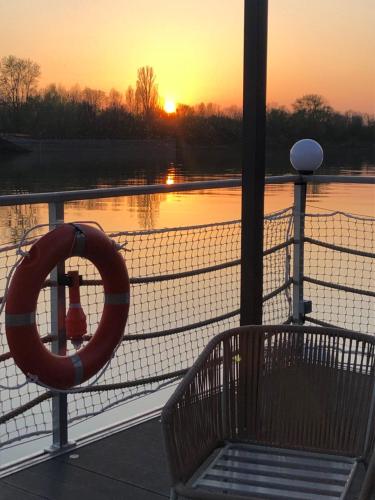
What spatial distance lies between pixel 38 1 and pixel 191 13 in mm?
12666

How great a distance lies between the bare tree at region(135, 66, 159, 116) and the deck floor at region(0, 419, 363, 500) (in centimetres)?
2656

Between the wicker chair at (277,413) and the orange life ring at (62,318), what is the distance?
59 cm

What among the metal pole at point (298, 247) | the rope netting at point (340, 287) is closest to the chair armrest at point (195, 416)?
the rope netting at point (340, 287)

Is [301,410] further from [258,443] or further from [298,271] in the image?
[298,271]

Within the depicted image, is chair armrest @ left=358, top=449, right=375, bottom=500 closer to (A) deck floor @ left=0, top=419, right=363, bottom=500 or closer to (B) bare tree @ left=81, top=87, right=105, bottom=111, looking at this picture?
(A) deck floor @ left=0, top=419, right=363, bottom=500

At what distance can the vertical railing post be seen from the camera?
238cm

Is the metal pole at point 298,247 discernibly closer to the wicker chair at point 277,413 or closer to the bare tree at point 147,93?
the wicker chair at point 277,413

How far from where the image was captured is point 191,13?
704 centimetres

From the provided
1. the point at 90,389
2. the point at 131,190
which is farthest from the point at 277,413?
the point at 131,190

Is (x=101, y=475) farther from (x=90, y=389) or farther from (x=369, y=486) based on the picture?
(x=369, y=486)

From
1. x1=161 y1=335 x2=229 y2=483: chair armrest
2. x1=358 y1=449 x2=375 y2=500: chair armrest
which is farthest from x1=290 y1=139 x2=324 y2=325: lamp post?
x1=358 y1=449 x2=375 y2=500: chair armrest

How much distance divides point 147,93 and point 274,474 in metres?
28.9

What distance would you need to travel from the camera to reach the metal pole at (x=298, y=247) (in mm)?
3547

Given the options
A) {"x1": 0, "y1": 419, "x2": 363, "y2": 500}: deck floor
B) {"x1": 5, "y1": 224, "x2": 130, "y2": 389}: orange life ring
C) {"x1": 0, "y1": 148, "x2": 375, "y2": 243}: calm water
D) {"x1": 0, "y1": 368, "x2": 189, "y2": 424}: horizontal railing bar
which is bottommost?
{"x1": 0, "y1": 148, "x2": 375, "y2": 243}: calm water
